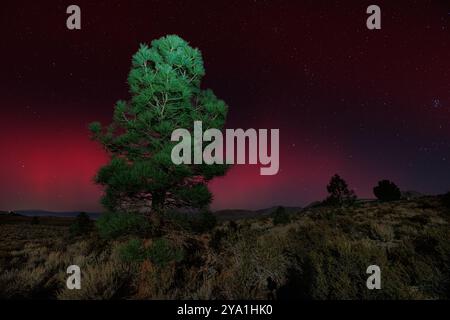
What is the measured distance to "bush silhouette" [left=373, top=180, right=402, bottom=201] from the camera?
3646 cm

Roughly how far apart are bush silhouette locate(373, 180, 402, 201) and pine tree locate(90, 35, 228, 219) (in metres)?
38.1

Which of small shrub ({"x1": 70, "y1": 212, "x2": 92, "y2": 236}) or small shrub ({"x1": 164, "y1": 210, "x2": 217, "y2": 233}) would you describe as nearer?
small shrub ({"x1": 164, "y1": 210, "x2": 217, "y2": 233})

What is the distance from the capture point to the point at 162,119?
23.2 feet

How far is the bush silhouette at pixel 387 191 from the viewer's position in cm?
3646

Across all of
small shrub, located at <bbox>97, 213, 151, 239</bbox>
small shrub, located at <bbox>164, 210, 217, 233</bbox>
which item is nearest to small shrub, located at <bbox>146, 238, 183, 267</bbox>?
small shrub, located at <bbox>97, 213, 151, 239</bbox>

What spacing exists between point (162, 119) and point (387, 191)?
40.0 metres

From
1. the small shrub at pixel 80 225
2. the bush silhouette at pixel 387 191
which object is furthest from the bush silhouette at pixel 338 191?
the small shrub at pixel 80 225

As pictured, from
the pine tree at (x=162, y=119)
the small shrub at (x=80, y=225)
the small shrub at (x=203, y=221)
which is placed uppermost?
the pine tree at (x=162, y=119)

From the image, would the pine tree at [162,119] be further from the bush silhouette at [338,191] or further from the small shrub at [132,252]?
the bush silhouette at [338,191]

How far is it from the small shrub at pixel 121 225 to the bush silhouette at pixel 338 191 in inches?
1416

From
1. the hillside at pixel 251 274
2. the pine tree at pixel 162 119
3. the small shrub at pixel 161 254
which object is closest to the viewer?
the hillside at pixel 251 274

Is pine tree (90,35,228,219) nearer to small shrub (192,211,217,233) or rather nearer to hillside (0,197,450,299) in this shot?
small shrub (192,211,217,233)

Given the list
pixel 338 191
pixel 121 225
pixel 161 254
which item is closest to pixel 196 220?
pixel 161 254

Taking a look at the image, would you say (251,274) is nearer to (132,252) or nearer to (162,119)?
(132,252)
